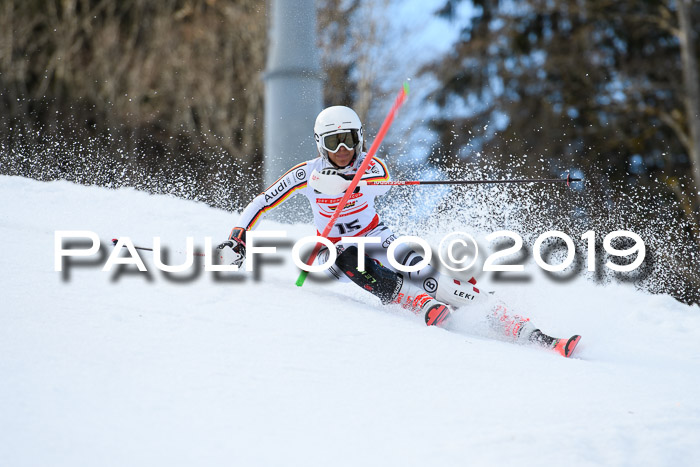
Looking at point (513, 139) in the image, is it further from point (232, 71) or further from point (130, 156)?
point (130, 156)

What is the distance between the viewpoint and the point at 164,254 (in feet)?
17.3

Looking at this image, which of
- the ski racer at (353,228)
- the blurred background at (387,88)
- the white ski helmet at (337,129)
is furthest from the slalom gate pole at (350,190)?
the blurred background at (387,88)

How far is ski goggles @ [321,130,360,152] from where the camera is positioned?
4.54 m

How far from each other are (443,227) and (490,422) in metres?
4.29

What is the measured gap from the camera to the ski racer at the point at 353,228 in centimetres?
447

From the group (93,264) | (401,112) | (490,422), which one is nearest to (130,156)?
(401,112)

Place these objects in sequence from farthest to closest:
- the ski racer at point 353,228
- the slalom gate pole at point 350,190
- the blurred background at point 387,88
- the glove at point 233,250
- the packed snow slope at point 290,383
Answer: the blurred background at point 387,88
the glove at point 233,250
the ski racer at point 353,228
the slalom gate pole at point 350,190
the packed snow slope at point 290,383

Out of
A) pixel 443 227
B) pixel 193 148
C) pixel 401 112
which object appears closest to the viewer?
pixel 443 227

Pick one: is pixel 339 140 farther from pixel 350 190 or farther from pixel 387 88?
pixel 387 88

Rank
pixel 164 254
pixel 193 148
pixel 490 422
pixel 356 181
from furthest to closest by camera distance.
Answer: pixel 193 148
pixel 164 254
pixel 356 181
pixel 490 422

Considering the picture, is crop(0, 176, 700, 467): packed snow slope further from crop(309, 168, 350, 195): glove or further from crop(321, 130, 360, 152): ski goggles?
crop(321, 130, 360, 152): ski goggles

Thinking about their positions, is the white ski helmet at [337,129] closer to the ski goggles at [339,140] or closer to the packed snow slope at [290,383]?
the ski goggles at [339,140]

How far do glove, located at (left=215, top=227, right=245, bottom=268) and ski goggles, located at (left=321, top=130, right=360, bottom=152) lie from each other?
81 cm

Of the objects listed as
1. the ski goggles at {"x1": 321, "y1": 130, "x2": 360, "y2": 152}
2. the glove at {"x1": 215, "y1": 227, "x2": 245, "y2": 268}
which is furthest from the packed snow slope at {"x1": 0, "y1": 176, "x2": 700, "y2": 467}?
the ski goggles at {"x1": 321, "y1": 130, "x2": 360, "y2": 152}
